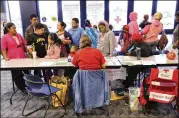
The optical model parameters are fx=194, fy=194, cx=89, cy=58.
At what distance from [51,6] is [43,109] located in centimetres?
432

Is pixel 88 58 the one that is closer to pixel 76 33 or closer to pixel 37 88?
pixel 37 88

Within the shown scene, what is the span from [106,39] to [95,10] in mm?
3355

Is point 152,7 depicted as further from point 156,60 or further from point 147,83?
point 147,83

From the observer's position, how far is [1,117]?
2674mm

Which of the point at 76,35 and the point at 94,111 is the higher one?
the point at 76,35

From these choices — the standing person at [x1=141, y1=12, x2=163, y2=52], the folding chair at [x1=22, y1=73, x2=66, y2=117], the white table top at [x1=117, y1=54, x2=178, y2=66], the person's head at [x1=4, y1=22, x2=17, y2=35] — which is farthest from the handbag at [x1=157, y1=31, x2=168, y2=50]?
the person's head at [x1=4, y1=22, x2=17, y2=35]

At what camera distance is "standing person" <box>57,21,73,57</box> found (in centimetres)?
345

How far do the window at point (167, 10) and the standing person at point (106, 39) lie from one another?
3.82m

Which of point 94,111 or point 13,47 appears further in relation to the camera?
point 13,47

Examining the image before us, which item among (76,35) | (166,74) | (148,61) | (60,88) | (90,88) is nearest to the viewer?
(166,74)

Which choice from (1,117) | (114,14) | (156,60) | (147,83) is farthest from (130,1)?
(1,117)

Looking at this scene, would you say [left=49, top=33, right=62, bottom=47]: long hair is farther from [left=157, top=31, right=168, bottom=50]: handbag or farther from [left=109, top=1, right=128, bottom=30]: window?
[left=109, top=1, right=128, bottom=30]: window

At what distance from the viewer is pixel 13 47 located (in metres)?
3.26

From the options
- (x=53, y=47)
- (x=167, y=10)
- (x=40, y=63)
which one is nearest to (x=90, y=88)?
(x=40, y=63)
